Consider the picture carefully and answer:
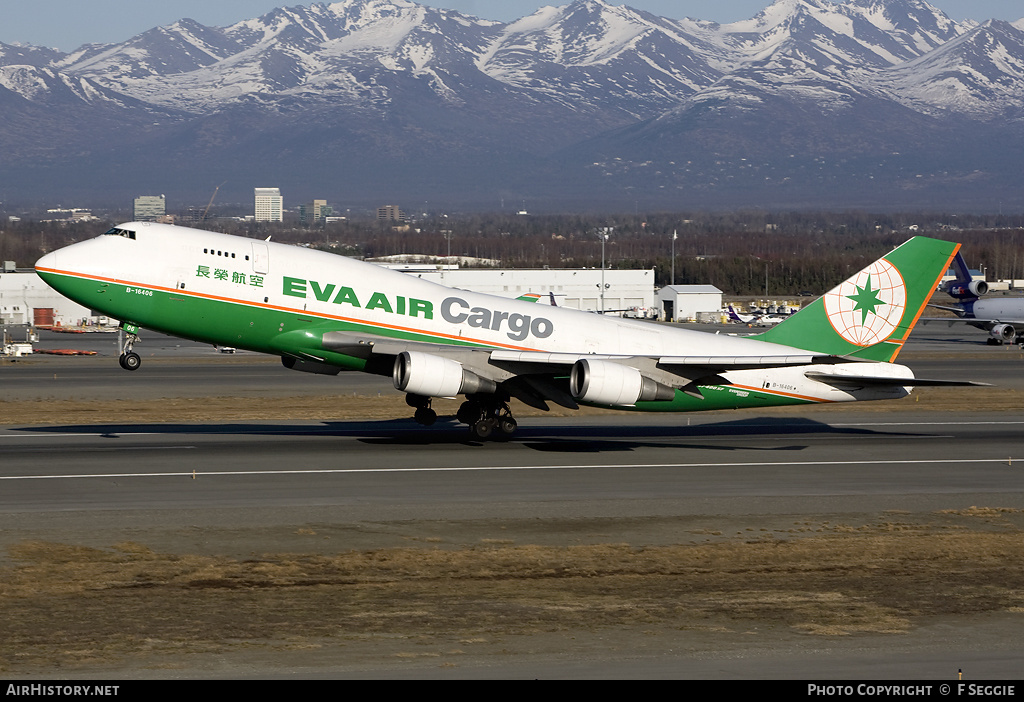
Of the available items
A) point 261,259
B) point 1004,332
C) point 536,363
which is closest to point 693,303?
point 1004,332

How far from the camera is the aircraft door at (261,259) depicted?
122ft

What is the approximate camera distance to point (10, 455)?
1419 inches

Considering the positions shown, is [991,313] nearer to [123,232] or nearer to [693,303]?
[693,303]

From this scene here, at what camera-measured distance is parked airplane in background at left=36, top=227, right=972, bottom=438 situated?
118 ft

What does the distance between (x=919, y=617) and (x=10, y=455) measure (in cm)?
2758

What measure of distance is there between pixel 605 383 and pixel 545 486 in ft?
16.0

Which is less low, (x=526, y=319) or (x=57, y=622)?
(x=526, y=319)

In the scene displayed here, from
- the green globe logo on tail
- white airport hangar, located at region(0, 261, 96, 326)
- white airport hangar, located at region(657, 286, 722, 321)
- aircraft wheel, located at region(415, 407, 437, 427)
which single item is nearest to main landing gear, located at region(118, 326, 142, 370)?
aircraft wheel, located at region(415, 407, 437, 427)

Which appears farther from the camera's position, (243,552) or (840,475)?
(840,475)

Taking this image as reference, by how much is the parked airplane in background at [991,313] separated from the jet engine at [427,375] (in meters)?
78.0

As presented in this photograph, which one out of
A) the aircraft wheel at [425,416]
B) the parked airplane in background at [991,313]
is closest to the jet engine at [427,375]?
the aircraft wheel at [425,416]

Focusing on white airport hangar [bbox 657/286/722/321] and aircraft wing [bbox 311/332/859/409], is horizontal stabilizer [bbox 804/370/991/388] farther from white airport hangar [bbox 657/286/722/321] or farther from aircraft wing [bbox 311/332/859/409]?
white airport hangar [bbox 657/286/722/321]
